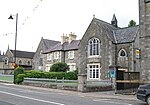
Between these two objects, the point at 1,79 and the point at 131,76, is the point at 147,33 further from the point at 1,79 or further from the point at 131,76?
the point at 1,79

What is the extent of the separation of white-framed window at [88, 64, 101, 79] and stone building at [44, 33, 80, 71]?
9.22 meters

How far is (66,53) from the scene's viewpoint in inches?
2023

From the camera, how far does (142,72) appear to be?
2288 cm

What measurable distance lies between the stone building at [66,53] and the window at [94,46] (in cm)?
900

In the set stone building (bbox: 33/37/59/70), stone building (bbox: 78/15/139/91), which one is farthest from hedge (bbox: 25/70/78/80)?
stone building (bbox: 33/37/59/70)

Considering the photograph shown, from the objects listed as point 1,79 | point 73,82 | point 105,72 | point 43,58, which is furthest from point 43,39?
point 73,82

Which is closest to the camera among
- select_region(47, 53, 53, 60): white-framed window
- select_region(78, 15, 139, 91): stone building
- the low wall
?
the low wall

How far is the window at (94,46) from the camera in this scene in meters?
39.2

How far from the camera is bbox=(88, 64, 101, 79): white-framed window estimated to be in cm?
3841

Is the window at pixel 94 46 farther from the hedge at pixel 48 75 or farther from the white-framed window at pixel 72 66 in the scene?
the white-framed window at pixel 72 66

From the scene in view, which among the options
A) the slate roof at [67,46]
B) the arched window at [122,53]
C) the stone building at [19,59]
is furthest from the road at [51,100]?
the stone building at [19,59]

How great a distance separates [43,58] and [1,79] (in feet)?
59.0

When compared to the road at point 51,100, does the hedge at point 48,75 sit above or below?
above

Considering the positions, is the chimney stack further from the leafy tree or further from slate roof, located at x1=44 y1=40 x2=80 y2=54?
the leafy tree
